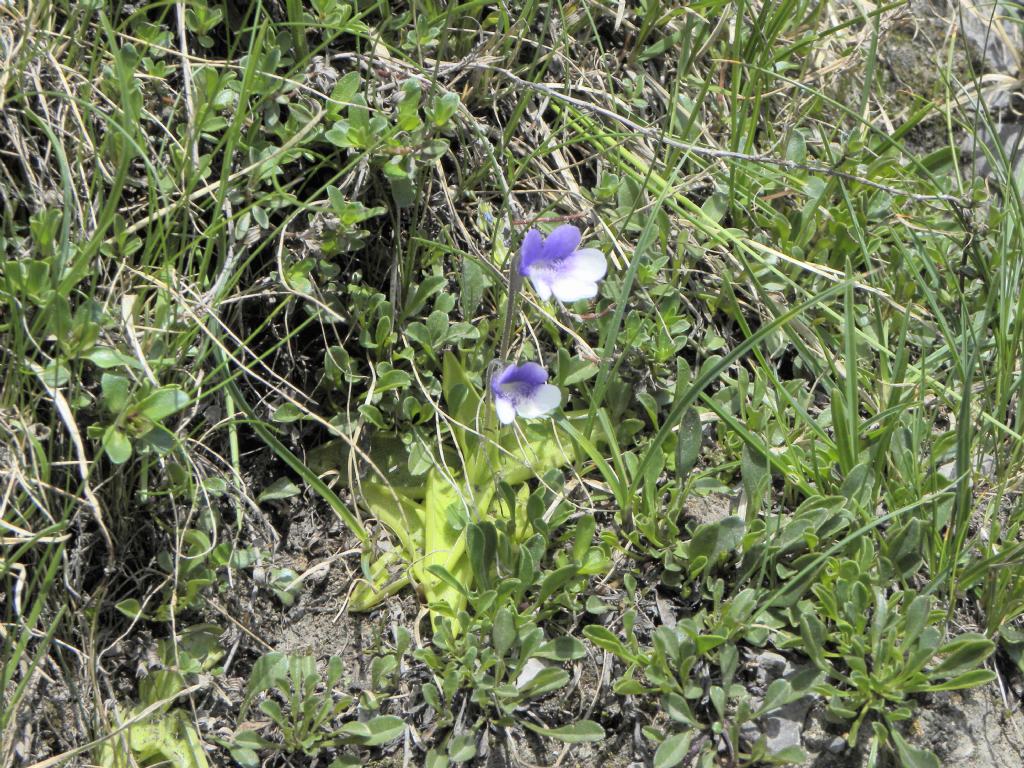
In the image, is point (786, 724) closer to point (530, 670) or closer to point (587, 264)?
point (530, 670)

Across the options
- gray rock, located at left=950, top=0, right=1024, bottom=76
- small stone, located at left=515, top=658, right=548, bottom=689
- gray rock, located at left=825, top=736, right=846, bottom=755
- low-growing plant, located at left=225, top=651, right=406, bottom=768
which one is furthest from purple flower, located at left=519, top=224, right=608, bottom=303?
gray rock, located at left=950, top=0, right=1024, bottom=76

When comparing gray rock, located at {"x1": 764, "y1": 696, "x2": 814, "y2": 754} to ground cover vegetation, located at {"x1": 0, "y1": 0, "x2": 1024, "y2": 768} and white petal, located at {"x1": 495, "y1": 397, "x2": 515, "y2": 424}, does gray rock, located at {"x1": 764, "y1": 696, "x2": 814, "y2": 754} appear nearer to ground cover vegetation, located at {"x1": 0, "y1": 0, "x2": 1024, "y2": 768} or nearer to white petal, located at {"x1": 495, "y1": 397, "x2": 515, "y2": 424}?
ground cover vegetation, located at {"x1": 0, "y1": 0, "x2": 1024, "y2": 768}

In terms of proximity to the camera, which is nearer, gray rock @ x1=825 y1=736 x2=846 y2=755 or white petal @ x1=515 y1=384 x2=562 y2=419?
→ gray rock @ x1=825 y1=736 x2=846 y2=755

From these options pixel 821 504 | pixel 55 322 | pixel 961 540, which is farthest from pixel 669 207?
pixel 55 322

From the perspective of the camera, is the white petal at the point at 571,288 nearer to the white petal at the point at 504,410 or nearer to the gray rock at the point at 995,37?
the white petal at the point at 504,410

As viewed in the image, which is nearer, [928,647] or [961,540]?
[928,647]

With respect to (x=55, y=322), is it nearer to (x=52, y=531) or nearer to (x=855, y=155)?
(x=52, y=531)

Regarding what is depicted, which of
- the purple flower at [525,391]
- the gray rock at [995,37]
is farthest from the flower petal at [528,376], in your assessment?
the gray rock at [995,37]
